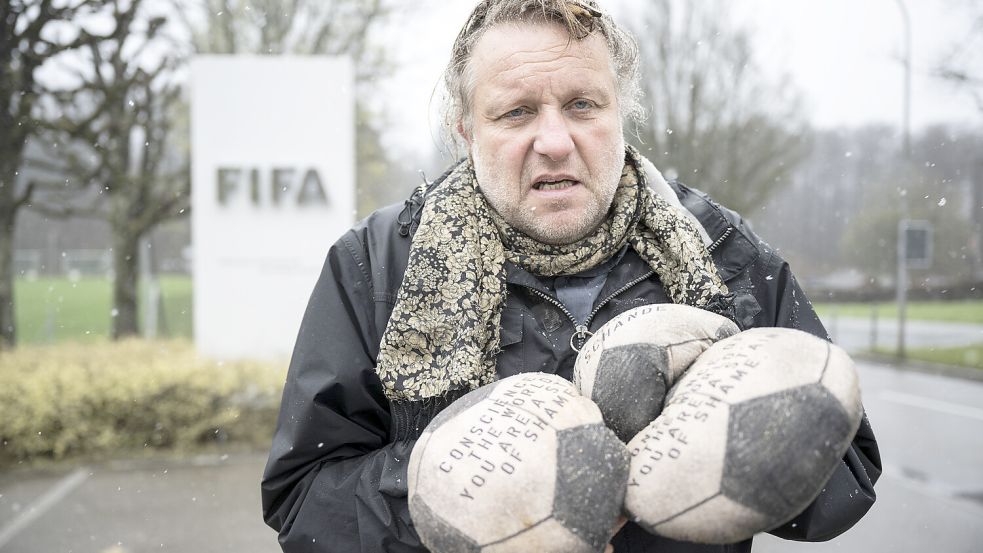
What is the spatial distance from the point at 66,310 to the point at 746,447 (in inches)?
355

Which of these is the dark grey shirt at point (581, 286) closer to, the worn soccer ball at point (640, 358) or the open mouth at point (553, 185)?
the open mouth at point (553, 185)

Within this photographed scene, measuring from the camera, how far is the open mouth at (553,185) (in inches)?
65.2

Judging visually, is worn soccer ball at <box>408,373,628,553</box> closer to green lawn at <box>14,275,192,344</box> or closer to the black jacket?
the black jacket

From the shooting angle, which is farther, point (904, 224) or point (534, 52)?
point (904, 224)

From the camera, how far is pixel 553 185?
166cm

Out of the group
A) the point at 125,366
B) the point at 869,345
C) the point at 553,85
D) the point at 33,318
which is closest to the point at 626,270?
the point at 553,85

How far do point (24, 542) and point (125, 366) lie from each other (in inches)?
A: 79.3

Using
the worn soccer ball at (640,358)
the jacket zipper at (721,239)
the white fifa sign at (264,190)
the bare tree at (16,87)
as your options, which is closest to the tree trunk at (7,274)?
the bare tree at (16,87)

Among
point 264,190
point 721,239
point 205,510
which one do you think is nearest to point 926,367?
point 264,190

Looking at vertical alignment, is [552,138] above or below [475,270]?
above

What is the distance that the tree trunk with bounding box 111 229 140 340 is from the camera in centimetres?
861

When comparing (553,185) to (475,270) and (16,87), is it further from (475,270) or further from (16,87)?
(16,87)

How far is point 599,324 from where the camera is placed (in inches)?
64.1

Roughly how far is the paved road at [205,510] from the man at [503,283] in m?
3.73
